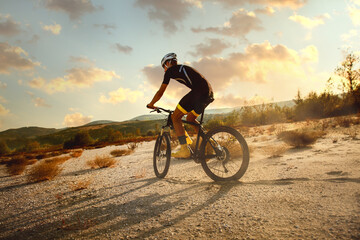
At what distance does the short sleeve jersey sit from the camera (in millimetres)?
A: 3883

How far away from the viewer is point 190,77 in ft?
12.8

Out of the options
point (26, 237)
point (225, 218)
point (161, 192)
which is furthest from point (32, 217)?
point (225, 218)

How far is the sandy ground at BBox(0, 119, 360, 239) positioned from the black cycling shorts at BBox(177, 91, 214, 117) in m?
1.44

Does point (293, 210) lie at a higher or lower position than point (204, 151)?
lower

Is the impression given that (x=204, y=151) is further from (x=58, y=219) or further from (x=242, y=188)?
(x=58, y=219)

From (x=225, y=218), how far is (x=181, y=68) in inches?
107

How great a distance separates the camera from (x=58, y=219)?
2721 millimetres

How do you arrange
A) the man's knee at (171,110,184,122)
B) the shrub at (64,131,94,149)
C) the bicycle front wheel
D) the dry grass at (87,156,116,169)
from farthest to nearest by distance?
the shrub at (64,131,94,149), the dry grass at (87,156,116,169), the man's knee at (171,110,184,122), the bicycle front wheel

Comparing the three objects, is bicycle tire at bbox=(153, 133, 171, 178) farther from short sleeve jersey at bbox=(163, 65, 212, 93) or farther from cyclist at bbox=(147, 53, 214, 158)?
short sleeve jersey at bbox=(163, 65, 212, 93)

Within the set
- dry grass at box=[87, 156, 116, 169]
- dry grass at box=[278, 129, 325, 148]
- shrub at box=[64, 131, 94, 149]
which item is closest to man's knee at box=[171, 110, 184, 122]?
dry grass at box=[87, 156, 116, 169]

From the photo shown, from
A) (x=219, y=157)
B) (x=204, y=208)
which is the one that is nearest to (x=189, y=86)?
(x=219, y=157)

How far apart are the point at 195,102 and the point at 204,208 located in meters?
1.99

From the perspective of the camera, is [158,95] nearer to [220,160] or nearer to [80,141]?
[220,160]

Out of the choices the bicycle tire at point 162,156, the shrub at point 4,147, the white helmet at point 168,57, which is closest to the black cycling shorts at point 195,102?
the white helmet at point 168,57
